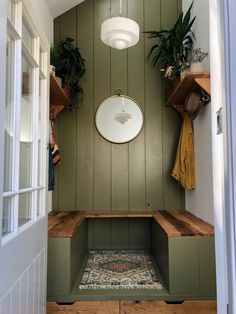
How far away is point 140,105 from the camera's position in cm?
329

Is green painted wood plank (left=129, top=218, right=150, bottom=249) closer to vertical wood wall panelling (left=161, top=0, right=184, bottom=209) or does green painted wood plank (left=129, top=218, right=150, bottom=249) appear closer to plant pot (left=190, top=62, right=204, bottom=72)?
vertical wood wall panelling (left=161, top=0, right=184, bottom=209)

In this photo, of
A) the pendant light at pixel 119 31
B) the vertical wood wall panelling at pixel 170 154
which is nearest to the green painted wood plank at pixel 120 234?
the vertical wood wall panelling at pixel 170 154

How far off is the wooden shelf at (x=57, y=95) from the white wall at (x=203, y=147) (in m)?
1.28

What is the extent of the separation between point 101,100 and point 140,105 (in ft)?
1.48

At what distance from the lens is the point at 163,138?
10.7ft

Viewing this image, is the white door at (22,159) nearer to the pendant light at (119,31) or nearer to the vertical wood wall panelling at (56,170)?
the pendant light at (119,31)

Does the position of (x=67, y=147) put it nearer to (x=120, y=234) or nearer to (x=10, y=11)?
(x=120, y=234)

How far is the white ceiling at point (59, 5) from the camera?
294cm

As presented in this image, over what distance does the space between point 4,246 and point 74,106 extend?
8.09 feet

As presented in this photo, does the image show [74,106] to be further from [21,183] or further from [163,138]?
[21,183]

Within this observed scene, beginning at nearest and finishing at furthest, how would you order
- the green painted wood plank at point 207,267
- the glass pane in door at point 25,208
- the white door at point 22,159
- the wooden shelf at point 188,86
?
the white door at point 22,159, the glass pane in door at point 25,208, the green painted wood plank at point 207,267, the wooden shelf at point 188,86

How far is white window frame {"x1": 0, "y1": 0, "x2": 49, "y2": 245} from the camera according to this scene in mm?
1171

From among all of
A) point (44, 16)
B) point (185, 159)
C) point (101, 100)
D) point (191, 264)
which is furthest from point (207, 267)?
point (44, 16)

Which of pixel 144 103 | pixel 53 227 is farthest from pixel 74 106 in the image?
pixel 53 227
